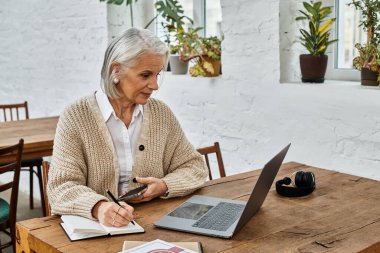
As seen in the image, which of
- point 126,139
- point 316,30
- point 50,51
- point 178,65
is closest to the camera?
point 126,139

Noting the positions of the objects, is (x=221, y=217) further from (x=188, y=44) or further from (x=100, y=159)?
(x=188, y=44)

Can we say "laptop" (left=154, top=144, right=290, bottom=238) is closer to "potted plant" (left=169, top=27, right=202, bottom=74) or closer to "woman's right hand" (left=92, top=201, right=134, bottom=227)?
"woman's right hand" (left=92, top=201, right=134, bottom=227)

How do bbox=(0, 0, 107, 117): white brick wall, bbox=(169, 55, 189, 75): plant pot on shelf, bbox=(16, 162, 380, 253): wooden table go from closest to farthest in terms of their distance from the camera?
bbox=(16, 162, 380, 253): wooden table
bbox=(169, 55, 189, 75): plant pot on shelf
bbox=(0, 0, 107, 117): white brick wall

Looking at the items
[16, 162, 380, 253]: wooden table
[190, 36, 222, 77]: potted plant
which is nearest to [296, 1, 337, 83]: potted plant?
[190, 36, 222, 77]: potted plant

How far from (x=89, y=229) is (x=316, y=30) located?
1.72 meters

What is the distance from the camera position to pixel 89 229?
1513 mm

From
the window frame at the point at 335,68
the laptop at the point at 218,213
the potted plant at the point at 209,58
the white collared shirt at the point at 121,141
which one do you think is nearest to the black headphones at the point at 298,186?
the laptop at the point at 218,213

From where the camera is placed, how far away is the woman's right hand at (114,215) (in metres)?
1.56

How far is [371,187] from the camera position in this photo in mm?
1987

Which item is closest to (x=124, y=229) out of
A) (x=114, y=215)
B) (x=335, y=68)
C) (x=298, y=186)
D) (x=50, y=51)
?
(x=114, y=215)

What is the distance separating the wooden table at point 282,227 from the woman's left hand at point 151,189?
0.03 m

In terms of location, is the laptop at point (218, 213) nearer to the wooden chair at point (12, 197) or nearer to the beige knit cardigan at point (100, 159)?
the beige knit cardigan at point (100, 159)

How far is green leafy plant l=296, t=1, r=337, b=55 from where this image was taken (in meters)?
2.71

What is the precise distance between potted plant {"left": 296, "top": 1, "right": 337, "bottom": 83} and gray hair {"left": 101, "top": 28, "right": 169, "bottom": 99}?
1031 millimetres
